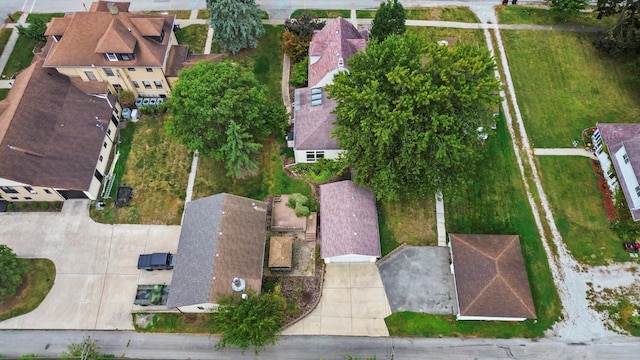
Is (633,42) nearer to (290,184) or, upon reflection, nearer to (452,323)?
(452,323)

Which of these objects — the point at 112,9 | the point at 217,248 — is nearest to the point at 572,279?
the point at 217,248

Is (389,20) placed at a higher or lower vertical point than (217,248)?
higher

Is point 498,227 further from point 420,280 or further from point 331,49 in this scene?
point 331,49

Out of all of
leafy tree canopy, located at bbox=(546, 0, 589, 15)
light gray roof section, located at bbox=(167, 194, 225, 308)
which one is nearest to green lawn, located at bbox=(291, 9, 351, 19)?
leafy tree canopy, located at bbox=(546, 0, 589, 15)

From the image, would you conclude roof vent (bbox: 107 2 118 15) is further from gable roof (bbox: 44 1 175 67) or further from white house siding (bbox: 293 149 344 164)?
white house siding (bbox: 293 149 344 164)

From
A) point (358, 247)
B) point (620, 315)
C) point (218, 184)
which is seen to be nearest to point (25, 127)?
point (218, 184)

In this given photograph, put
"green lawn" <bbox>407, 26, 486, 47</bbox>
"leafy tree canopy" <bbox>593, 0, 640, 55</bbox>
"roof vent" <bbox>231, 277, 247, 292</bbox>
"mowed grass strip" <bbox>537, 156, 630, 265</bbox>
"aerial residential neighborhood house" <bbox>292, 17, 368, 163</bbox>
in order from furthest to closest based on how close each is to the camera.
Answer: "green lawn" <bbox>407, 26, 486, 47</bbox>
"leafy tree canopy" <bbox>593, 0, 640, 55</bbox>
"aerial residential neighborhood house" <bbox>292, 17, 368, 163</bbox>
"mowed grass strip" <bbox>537, 156, 630, 265</bbox>
"roof vent" <bbox>231, 277, 247, 292</bbox>
